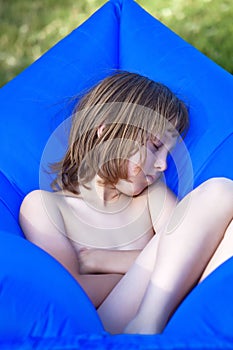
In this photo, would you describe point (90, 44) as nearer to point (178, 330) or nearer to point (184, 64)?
point (184, 64)

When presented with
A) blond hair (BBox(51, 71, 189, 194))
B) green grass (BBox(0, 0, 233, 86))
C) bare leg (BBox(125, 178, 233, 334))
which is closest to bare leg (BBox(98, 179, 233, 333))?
bare leg (BBox(125, 178, 233, 334))

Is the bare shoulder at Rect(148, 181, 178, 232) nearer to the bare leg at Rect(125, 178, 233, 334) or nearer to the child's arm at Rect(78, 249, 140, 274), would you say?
the child's arm at Rect(78, 249, 140, 274)

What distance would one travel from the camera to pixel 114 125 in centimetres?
195

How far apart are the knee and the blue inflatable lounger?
263 mm

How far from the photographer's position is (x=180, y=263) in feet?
5.39

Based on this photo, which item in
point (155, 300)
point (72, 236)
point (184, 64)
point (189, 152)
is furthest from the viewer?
point (184, 64)

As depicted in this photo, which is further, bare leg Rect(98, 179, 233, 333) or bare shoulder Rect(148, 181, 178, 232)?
bare shoulder Rect(148, 181, 178, 232)

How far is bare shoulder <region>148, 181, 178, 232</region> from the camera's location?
6.55ft

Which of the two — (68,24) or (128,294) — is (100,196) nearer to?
(128,294)

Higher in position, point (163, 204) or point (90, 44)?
point (90, 44)

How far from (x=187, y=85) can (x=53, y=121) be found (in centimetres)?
42

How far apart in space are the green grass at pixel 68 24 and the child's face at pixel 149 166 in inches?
63.8

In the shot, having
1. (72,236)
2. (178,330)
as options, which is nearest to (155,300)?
(178,330)

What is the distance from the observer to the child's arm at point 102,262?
191 centimetres
